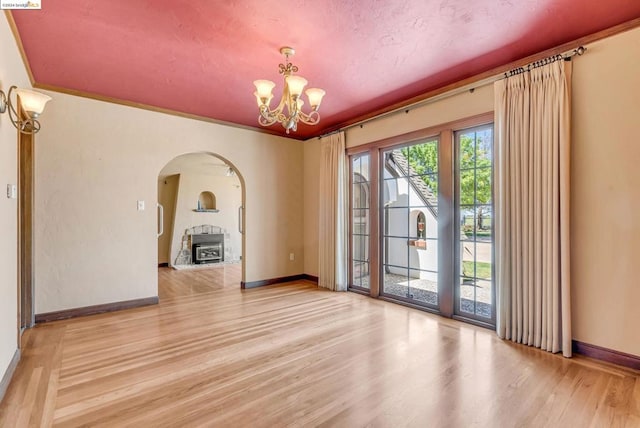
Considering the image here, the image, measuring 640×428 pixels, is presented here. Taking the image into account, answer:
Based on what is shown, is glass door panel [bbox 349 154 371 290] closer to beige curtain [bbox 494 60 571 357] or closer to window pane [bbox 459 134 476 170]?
window pane [bbox 459 134 476 170]

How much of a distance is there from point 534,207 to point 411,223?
5.15ft

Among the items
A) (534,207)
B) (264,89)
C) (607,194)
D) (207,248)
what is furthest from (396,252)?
(207,248)

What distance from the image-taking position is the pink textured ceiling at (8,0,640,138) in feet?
7.29

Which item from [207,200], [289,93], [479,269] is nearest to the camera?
[289,93]

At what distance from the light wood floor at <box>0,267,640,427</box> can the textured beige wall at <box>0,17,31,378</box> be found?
14.5 inches

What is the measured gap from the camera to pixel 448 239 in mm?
3668

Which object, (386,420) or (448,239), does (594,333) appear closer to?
(448,239)

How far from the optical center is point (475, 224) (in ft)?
11.5

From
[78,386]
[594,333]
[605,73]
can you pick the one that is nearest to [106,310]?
[78,386]

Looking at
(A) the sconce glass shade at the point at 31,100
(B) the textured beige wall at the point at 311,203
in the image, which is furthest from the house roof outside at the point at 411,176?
(A) the sconce glass shade at the point at 31,100

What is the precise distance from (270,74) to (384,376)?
3.03 metres

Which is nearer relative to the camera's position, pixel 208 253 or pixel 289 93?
pixel 289 93

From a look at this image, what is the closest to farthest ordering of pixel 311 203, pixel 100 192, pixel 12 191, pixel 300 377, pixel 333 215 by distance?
1. pixel 300 377
2. pixel 12 191
3. pixel 100 192
4. pixel 333 215
5. pixel 311 203

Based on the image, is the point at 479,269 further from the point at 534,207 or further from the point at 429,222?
the point at 534,207
